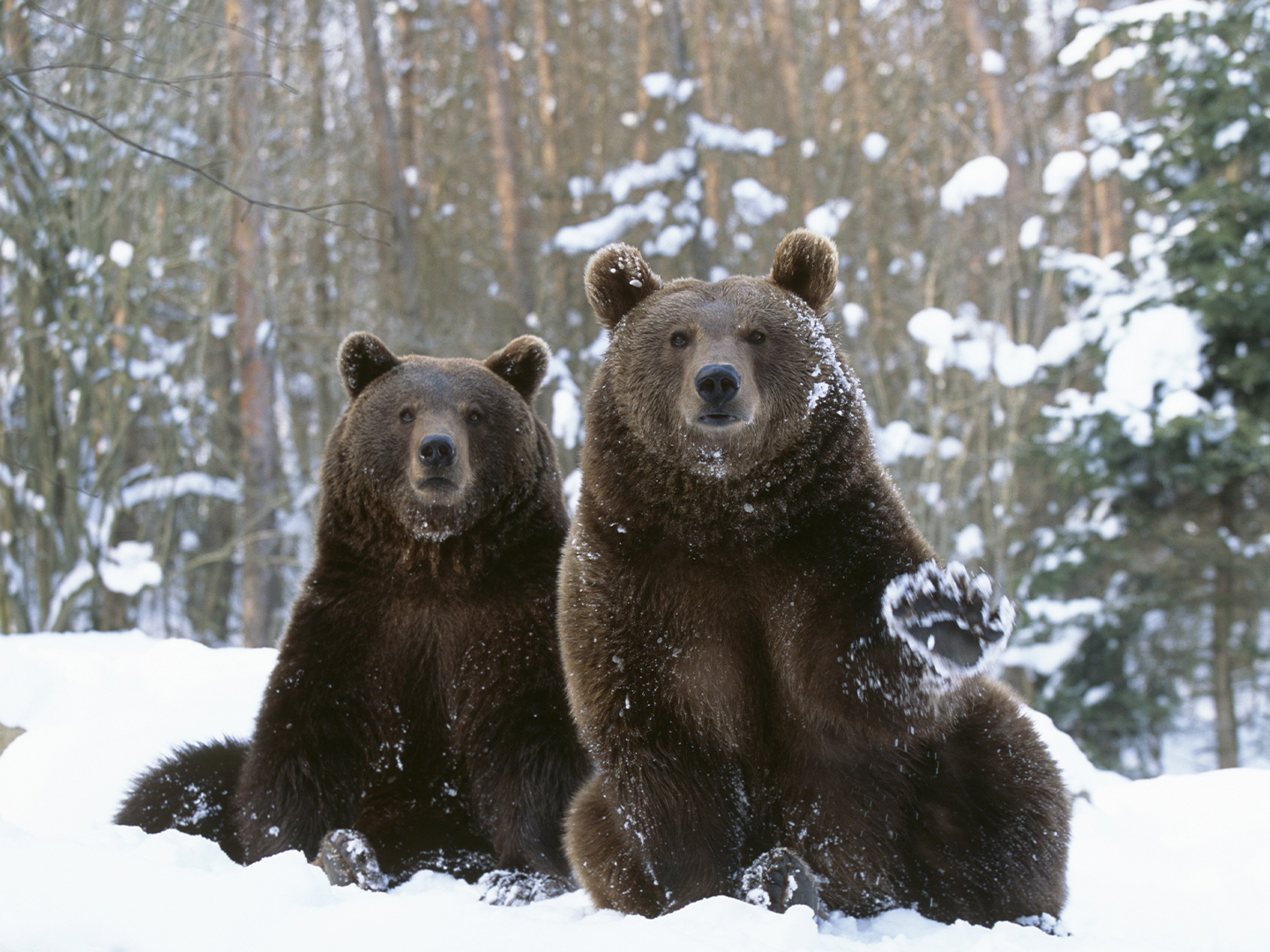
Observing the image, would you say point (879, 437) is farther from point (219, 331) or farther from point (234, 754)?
point (234, 754)

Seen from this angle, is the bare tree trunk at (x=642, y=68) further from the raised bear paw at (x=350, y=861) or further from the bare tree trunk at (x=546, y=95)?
the raised bear paw at (x=350, y=861)

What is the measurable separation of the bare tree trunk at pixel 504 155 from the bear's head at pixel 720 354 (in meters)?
10.5

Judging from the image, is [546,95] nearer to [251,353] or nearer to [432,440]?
[251,353]

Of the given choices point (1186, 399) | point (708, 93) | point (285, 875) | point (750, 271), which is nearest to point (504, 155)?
point (708, 93)

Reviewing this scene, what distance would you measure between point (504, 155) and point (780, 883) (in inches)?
508

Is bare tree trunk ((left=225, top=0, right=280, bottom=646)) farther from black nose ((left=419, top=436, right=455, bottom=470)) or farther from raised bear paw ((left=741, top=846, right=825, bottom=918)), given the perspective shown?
raised bear paw ((left=741, top=846, right=825, bottom=918))

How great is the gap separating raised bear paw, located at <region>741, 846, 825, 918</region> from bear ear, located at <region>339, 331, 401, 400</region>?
2468 mm

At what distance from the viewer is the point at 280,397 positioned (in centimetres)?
1803

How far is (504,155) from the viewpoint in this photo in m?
14.5

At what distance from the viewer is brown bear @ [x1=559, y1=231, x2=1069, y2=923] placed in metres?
3.00

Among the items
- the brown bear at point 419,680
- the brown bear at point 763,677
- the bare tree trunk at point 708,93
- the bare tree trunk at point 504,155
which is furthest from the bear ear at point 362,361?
the bare tree trunk at point 708,93

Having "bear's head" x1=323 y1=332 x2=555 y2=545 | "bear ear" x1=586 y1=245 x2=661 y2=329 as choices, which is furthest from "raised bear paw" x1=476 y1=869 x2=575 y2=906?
"bear ear" x1=586 y1=245 x2=661 y2=329

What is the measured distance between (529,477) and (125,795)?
195 centimetres

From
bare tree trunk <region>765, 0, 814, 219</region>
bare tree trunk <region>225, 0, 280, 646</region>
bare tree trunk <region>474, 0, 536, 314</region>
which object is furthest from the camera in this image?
bare tree trunk <region>765, 0, 814, 219</region>
